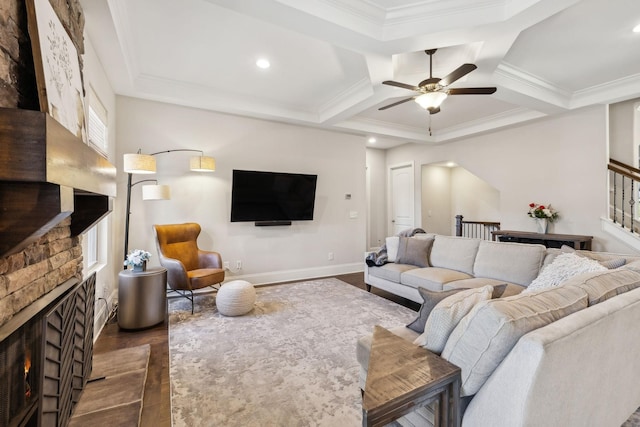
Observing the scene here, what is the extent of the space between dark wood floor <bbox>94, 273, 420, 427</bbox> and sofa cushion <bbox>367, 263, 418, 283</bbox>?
39 centimetres

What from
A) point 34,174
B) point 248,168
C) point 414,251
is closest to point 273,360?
point 34,174

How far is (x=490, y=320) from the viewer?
114 cm

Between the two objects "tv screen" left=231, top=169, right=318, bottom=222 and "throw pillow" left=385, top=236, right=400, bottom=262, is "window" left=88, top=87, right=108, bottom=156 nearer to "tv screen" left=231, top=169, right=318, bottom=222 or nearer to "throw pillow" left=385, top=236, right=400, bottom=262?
"tv screen" left=231, top=169, right=318, bottom=222

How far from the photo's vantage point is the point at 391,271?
3887 millimetres

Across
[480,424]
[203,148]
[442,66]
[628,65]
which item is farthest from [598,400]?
[203,148]

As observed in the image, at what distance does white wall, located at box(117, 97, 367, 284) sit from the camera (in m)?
4.06

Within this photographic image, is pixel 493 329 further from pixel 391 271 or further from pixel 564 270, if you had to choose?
pixel 391 271

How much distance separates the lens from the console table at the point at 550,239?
4289mm

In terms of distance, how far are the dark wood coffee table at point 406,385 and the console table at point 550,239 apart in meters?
4.36

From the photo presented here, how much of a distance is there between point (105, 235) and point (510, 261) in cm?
451

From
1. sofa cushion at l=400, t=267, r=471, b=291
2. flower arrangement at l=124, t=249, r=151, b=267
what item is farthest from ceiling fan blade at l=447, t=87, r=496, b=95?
flower arrangement at l=124, t=249, r=151, b=267

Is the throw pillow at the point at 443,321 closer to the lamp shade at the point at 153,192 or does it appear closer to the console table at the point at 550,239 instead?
the lamp shade at the point at 153,192

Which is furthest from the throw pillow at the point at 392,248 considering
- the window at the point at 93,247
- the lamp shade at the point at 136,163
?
the window at the point at 93,247

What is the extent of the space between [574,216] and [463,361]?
15.8 ft
